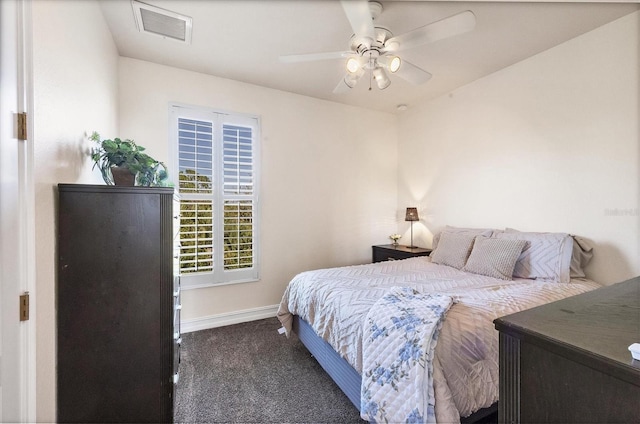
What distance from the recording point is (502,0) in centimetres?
191

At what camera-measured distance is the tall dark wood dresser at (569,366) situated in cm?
60

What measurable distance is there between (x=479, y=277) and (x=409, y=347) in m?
1.45

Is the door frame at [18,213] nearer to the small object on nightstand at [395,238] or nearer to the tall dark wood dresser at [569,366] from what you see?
the tall dark wood dresser at [569,366]

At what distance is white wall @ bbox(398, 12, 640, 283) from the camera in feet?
7.00

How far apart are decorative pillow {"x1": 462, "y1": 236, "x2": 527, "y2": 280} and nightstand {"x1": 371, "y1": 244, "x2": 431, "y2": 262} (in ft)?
2.78

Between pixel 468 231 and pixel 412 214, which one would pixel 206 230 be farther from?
pixel 468 231

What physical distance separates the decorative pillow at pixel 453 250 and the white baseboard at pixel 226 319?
201cm

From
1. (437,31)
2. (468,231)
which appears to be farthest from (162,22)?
(468,231)

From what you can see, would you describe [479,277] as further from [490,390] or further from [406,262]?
[490,390]

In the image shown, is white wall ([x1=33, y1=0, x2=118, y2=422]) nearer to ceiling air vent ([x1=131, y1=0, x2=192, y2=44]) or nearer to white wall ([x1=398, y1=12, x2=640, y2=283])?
ceiling air vent ([x1=131, y1=0, x2=192, y2=44])

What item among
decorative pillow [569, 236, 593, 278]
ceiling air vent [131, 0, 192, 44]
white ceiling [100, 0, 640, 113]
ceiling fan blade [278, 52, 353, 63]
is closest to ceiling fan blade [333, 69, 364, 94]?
ceiling fan blade [278, 52, 353, 63]

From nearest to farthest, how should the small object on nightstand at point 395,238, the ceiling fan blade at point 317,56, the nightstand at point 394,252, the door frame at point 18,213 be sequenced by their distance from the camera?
the door frame at point 18,213
the ceiling fan blade at point 317,56
the nightstand at point 394,252
the small object on nightstand at point 395,238

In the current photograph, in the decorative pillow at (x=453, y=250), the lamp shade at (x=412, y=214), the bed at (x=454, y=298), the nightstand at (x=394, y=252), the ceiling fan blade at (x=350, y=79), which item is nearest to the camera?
the bed at (x=454, y=298)

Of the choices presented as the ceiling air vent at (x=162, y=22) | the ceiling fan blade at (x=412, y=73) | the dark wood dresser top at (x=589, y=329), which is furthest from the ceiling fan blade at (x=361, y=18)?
the dark wood dresser top at (x=589, y=329)
